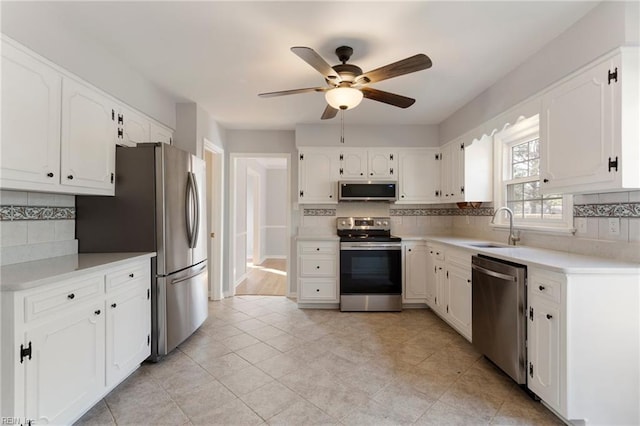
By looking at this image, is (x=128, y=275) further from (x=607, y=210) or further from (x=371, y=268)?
(x=607, y=210)

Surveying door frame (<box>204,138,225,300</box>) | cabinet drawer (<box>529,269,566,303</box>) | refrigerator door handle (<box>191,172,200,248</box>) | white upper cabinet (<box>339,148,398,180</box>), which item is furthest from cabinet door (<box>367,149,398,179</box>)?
cabinet drawer (<box>529,269,566,303</box>)

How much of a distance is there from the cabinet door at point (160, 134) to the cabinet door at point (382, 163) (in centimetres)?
249

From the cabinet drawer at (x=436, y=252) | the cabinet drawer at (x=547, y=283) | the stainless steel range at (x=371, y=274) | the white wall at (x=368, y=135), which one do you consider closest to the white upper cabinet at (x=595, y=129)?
the cabinet drawer at (x=547, y=283)

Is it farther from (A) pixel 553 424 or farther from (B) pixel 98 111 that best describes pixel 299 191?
(A) pixel 553 424

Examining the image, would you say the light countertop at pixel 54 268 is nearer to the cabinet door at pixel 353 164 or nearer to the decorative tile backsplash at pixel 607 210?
the cabinet door at pixel 353 164

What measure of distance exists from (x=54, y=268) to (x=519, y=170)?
3926 millimetres

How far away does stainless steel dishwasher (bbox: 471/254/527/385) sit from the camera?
1996mm

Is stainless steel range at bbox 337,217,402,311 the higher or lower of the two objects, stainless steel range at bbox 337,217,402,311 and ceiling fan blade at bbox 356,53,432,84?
the lower

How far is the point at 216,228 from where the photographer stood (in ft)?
13.6

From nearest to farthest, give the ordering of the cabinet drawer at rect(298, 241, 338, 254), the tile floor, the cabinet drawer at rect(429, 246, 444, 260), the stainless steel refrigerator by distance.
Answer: the tile floor
the stainless steel refrigerator
the cabinet drawer at rect(429, 246, 444, 260)
the cabinet drawer at rect(298, 241, 338, 254)

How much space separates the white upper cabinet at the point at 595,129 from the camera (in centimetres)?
163

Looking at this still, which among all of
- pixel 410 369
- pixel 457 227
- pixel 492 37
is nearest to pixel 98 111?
pixel 492 37

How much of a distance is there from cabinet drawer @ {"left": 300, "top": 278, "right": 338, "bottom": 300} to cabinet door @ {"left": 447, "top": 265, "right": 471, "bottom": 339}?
54.4 inches

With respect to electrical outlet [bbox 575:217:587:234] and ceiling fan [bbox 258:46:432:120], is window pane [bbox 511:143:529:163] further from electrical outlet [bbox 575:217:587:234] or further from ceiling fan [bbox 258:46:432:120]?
ceiling fan [bbox 258:46:432:120]
